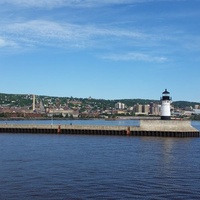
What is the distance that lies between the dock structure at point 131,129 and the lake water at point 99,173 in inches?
839

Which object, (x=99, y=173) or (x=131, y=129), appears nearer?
(x=99, y=173)

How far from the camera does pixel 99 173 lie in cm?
3747

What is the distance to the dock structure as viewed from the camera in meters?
78.2

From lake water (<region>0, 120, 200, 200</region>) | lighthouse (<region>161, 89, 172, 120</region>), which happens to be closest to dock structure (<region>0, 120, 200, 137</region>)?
lighthouse (<region>161, 89, 172, 120</region>)

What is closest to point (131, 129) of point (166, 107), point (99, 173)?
A: point (166, 107)

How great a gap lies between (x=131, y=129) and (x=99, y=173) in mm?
45852

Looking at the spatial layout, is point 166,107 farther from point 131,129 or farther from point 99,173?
point 99,173

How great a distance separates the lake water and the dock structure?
21317 millimetres

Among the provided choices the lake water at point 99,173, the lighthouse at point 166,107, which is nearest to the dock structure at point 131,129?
the lighthouse at point 166,107

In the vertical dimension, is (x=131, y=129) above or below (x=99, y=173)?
above

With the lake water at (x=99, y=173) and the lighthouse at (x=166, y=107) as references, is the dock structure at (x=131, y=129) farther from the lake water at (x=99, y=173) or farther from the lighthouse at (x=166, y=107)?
the lake water at (x=99, y=173)

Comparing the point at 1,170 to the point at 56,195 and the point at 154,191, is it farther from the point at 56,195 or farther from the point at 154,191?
the point at 154,191

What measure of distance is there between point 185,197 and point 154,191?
233 centimetres

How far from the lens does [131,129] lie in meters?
82.9
